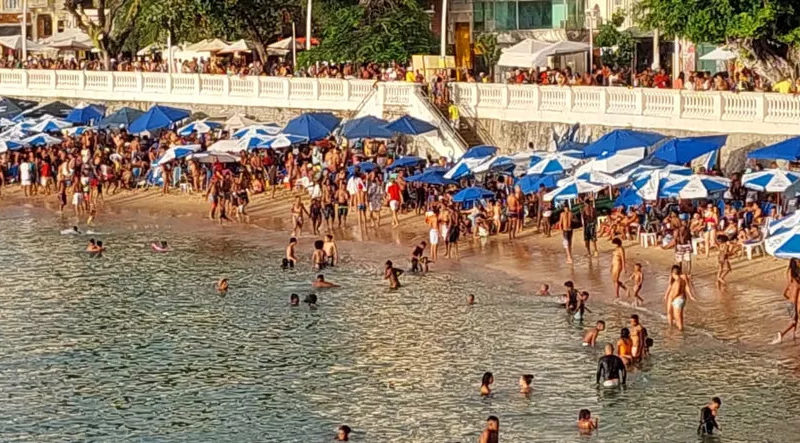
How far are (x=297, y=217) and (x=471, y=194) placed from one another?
544cm

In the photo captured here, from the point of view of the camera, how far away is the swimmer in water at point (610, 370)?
101ft

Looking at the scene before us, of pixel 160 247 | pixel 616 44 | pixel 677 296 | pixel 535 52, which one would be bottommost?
pixel 160 247

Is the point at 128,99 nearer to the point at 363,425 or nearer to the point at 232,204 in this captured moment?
the point at 232,204

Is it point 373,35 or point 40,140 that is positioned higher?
point 373,35

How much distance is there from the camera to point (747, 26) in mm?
45312

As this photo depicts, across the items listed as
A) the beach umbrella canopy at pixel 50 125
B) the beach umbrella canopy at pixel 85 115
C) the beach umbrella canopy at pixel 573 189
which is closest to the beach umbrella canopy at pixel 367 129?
the beach umbrella canopy at pixel 573 189

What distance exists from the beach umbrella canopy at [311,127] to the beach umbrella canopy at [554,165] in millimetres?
9815

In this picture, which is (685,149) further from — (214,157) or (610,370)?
(214,157)

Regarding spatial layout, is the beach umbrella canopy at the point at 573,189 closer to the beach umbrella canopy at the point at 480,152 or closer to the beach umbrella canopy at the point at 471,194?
the beach umbrella canopy at the point at 471,194

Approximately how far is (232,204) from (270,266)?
7119 millimetres

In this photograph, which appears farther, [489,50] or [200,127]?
→ [489,50]

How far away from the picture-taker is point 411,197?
161 feet

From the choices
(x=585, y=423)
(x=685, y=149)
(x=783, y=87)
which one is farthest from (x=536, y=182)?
(x=585, y=423)

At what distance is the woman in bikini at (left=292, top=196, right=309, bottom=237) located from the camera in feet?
156
